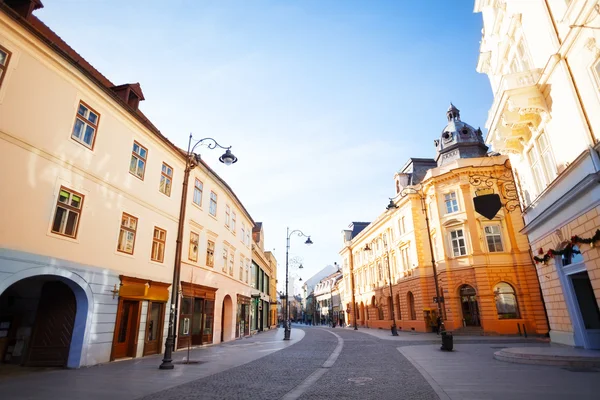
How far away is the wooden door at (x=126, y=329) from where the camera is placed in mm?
13469

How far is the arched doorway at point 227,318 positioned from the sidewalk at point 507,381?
1720cm

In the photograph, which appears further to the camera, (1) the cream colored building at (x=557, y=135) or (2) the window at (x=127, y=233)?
Result: (2) the window at (x=127, y=233)

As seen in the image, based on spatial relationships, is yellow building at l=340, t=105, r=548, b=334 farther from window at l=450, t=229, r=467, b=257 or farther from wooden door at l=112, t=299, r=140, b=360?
wooden door at l=112, t=299, r=140, b=360

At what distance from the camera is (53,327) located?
12102mm

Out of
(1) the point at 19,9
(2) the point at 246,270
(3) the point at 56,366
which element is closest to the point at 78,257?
(3) the point at 56,366

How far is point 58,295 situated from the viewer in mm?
12391

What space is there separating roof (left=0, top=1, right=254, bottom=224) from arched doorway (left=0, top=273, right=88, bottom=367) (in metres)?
7.33

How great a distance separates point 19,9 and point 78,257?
832 centimetres

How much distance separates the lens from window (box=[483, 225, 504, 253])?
102ft

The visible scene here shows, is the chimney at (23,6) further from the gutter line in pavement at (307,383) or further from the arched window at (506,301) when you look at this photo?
the arched window at (506,301)

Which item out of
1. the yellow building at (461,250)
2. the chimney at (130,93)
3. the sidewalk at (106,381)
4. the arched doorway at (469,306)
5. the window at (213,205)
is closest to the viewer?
the sidewalk at (106,381)

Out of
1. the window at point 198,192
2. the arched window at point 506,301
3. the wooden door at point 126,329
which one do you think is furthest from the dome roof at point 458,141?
the wooden door at point 126,329

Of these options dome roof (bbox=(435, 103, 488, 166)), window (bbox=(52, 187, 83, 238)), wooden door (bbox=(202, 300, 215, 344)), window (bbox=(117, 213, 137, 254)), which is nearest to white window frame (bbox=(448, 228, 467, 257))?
dome roof (bbox=(435, 103, 488, 166))

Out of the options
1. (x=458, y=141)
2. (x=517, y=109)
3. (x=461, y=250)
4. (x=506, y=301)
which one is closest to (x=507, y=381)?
(x=517, y=109)
